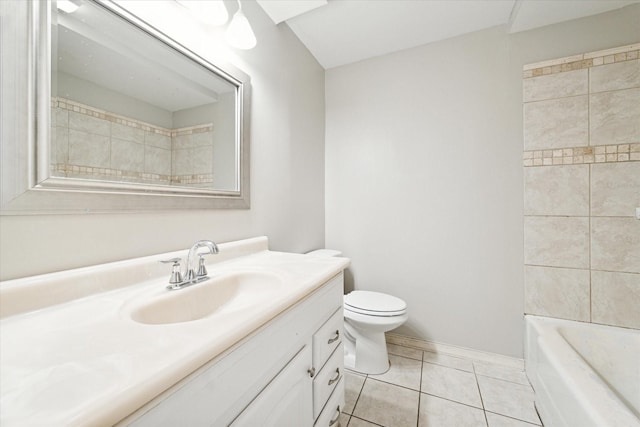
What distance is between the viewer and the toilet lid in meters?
1.51

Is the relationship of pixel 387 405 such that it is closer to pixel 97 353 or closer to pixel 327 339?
pixel 327 339

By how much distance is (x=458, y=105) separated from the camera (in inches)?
69.6

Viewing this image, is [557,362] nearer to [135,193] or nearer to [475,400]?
[475,400]

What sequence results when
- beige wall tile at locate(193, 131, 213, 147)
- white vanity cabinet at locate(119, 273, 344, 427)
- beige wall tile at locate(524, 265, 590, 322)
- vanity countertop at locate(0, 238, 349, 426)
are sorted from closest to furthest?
vanity countertop at locate(0, 238, 349, 426) → white vanity cabinet at locate(119, 273, 344, 427) → beige wall tile at locate(193, 131, 213, 147) → beige wall tile at locate(524, 265, 590, 322)

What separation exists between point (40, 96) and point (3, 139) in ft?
0.46

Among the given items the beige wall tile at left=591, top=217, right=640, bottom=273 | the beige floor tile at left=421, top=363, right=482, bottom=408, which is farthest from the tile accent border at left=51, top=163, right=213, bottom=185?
the beige wall tile at left=591, top=217, right=640, bottom=273

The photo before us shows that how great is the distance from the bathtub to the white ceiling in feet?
6.01

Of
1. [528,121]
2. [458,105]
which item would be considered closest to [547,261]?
[528,121]

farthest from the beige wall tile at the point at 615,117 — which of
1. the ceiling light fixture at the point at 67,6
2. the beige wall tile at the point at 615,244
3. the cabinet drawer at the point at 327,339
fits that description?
the ceiling light fixture at the point at 67,6

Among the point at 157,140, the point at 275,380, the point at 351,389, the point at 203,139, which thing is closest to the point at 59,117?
the point at 157,140

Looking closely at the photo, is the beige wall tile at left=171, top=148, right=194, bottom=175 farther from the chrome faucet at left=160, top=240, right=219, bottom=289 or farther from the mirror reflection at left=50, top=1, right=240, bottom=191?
the chrome faucet at left=160, top=240, right=219, bottom=289

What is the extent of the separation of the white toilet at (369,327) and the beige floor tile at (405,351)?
20cm

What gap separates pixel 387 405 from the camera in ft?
4.40

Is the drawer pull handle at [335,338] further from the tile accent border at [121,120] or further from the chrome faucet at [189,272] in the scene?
the tile accent border at [121,120]
